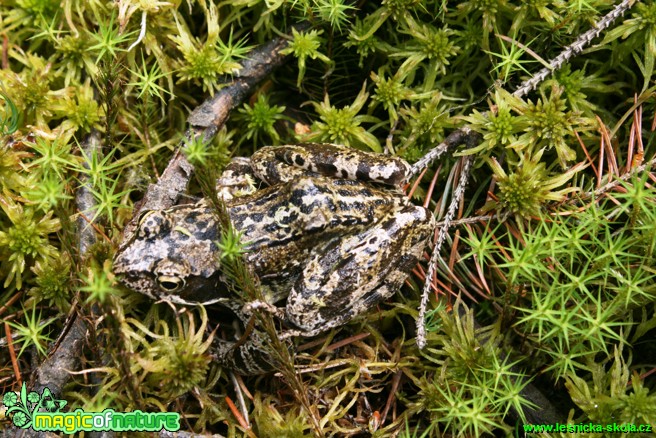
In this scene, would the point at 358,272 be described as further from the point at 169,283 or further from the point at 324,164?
the point at 169,283

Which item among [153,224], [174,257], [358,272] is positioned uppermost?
[153,224]

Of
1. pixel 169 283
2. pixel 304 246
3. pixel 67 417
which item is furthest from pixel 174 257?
pixel 67 417

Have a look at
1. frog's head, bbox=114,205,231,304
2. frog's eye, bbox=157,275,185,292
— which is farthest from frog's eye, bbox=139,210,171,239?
frog's eye, bbox=157,275,185,292

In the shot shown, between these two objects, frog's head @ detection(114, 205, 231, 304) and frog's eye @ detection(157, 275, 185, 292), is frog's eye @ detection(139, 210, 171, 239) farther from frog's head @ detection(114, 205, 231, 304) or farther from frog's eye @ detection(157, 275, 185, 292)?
frog's eye @ detection(157, 275, 185, 292)

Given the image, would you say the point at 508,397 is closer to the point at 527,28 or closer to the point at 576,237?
the point at 576,237

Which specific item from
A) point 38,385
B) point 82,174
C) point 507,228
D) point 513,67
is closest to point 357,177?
point 507,228

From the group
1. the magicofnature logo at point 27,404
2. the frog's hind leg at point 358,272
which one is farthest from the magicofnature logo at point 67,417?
the frog's hind leg at point 358,272
